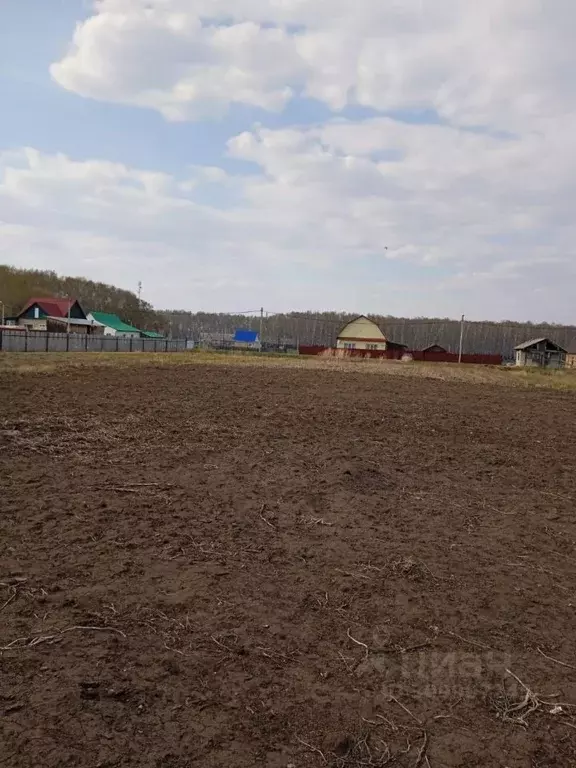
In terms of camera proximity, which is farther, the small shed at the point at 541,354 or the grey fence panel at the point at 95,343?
the small shed at the point at 541,354

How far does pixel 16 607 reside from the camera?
3.40 metres

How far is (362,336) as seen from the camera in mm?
77750

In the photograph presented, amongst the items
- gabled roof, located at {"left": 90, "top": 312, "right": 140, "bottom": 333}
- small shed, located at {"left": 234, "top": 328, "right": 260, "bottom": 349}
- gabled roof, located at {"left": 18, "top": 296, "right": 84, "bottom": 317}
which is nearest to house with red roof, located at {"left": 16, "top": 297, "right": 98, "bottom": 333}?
gabled roof, located at {"left": 18, "top": 296, "right": 84, "bottom": 317}

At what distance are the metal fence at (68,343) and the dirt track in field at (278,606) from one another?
36.5 meters

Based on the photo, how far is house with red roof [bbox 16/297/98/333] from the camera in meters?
69.4

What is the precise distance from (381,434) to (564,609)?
609 centimetres

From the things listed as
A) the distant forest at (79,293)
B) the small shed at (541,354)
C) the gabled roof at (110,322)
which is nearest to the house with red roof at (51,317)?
the gabled roof at (110,322)

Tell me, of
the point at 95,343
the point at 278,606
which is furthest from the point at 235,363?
the point at 278,606

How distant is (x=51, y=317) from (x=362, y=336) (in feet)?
135

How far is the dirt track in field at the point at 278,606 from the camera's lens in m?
2.51

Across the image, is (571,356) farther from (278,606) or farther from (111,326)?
(278,606)

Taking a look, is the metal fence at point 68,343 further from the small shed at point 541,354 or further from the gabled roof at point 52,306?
the small shed at point 541,354

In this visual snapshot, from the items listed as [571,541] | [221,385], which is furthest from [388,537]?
[221,385]

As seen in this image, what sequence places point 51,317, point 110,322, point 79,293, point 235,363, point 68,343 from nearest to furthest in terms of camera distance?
point 235,363 < point 68,343 < point 51,317 < point 110,322 < point 79,293
